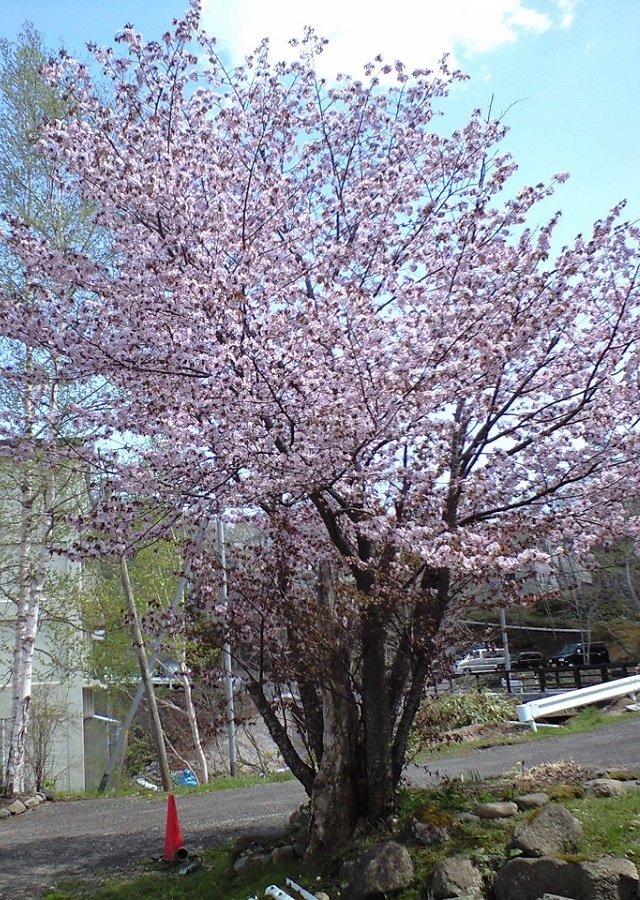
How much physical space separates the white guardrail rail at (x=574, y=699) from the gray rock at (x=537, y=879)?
364 inches

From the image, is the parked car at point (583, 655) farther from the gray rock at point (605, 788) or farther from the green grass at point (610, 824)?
the green grass at point (610, 824)

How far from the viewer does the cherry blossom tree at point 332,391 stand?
6508mm

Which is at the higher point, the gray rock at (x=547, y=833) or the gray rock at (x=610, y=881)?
the gray rock at (x=547, y=833)

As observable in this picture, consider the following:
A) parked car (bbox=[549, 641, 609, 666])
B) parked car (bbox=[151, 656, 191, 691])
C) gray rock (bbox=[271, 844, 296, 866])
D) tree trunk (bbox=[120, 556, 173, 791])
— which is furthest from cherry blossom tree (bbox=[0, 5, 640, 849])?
parked car (bbox=[549, 641, 609, 666])

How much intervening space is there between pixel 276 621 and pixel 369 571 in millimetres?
1082

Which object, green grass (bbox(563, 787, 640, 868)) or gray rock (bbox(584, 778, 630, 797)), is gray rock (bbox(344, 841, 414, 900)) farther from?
gray rock (bbox(584, 778, 630, 797))

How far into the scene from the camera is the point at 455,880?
4957 mm

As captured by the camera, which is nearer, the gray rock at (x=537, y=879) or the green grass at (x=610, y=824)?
the gray rock at (x=537, y=879)

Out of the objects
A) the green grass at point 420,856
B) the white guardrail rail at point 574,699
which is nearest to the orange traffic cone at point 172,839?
the green grass at point 420,856

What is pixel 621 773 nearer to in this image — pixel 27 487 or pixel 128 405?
pixel 128 405

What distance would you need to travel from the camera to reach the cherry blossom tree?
6508 mm

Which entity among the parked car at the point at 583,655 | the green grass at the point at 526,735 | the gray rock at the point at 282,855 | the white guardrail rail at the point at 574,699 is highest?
the parked car at the point at 583,655

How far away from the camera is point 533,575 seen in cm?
692

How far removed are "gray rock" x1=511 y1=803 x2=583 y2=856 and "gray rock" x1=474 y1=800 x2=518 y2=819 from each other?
2.62ft
